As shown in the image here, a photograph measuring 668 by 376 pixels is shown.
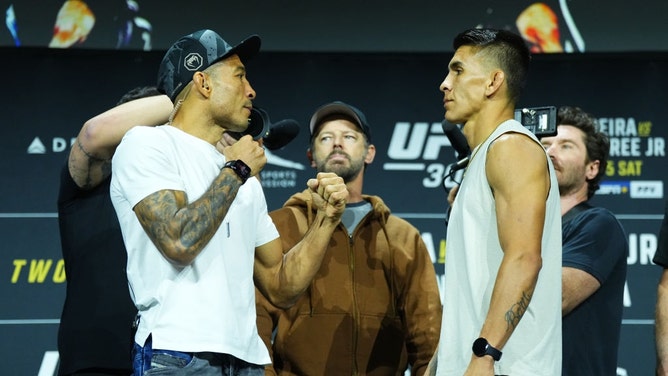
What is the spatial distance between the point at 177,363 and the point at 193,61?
78 cm

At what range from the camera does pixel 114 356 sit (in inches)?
114

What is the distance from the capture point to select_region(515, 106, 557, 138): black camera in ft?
9.55

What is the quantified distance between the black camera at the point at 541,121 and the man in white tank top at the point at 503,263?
446mm

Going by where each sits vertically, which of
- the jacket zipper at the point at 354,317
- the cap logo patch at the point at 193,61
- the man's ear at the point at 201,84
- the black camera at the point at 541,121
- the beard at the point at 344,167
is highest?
the cap logo patch at the point at 193,61

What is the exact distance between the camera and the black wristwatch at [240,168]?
2441mm

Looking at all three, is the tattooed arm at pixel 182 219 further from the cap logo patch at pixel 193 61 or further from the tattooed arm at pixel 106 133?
the tattooed arm at pixel 106 133

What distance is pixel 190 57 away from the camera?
103 inches

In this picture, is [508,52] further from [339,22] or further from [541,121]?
[339,22]

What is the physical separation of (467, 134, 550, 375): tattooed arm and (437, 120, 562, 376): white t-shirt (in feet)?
0.17

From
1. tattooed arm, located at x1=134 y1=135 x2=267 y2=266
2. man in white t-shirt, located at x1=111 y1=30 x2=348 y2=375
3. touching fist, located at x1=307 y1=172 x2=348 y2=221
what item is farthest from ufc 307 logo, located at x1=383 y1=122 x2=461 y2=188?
tattooed arm, located at x1=134 y1=135 x2=267 y2=266

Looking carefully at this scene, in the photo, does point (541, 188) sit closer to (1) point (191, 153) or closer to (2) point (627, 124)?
(1) point (191, 153)

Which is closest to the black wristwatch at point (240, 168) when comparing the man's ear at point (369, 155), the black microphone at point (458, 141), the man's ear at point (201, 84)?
the man's ear at point (201, 84)

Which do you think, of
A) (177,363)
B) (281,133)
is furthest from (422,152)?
(177,363)

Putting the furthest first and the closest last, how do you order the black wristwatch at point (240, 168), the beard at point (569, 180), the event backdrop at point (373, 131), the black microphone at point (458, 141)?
the event backdrop at point (373, 131)
the beard at point (569, 180)
the black microphone at point (458, 141)
the black wristwatch at point (240, 168)
